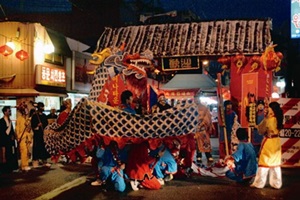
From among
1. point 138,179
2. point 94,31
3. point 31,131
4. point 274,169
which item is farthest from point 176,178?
point 94,31

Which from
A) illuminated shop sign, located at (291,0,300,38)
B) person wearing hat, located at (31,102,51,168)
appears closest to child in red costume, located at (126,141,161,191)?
person wearing hat, located at (31,102,51,168)

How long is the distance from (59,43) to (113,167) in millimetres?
11543

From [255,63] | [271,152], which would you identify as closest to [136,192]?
[271,152]

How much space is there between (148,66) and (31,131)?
4.57 m

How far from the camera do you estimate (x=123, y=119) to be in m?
8.00

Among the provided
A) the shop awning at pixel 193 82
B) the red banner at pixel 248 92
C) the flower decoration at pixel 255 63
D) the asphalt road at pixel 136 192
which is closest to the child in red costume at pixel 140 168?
the asphalt road at pixel 136 192

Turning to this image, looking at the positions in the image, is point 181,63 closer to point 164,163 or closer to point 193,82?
point 193,82

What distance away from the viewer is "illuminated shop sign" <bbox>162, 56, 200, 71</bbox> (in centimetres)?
1389

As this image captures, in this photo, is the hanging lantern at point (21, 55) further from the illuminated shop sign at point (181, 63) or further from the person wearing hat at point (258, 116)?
the person wearing hat at point (258, 116)

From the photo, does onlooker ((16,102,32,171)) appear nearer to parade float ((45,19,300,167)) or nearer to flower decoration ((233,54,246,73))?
parade float ((45,19,300,167))

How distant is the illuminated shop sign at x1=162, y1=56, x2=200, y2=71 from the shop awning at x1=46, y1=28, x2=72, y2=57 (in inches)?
251

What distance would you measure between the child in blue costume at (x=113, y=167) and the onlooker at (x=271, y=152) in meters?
3.00

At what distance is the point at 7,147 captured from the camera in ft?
33.9

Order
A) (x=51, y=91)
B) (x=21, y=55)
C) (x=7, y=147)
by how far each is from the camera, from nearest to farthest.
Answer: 1. (x=7, y=147)
2. (x=21, y=55)
3. (x=51, y=91)
